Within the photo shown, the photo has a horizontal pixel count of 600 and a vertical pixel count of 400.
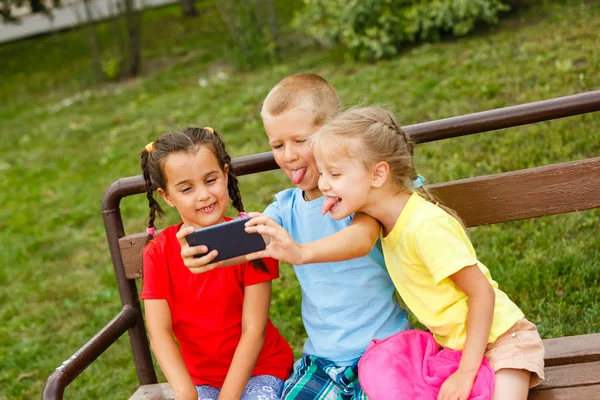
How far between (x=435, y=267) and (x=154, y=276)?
42.0 inches

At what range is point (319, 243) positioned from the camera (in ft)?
7.89

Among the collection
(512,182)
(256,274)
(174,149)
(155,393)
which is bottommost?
(155,393)

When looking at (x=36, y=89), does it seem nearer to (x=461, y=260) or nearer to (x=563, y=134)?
(x=563, y=134)

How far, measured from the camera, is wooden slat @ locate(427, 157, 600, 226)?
2.87 m

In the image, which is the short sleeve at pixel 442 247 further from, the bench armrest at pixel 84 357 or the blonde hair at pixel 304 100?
the bench armrest at pixel 84 357

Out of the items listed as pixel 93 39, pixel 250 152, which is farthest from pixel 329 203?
pixel 93 39

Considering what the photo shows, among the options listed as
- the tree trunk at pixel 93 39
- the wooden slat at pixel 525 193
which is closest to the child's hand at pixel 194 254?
the wooden slat at pixel 525 193

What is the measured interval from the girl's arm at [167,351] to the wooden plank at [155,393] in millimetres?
253

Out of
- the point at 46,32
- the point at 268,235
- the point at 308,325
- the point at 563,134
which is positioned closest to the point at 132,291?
the point at 308,325

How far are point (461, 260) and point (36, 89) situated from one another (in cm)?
1333

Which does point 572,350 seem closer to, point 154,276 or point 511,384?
point 511,384

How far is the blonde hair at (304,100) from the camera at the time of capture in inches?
104

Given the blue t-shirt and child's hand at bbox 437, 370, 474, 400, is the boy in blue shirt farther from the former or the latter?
child's hand at bbox 437, 370, 474, 400

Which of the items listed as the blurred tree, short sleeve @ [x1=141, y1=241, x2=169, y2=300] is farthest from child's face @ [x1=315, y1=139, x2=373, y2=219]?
the blurred tree
